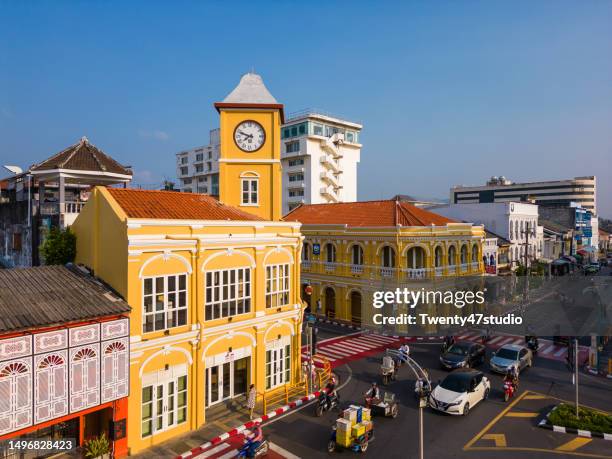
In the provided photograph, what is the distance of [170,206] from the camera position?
19.7m

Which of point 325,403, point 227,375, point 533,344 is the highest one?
point 227,375

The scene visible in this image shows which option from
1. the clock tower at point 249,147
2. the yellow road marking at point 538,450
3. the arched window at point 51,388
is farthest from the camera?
the clock tower at point 249,147

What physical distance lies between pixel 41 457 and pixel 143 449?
3.39 m

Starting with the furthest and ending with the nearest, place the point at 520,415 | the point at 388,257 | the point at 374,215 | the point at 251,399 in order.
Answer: the point at 374,215, the point at 388,257, the point at 520,415, the point at 251,399

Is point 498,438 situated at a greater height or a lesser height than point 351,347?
greater

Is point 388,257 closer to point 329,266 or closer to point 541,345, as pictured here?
point 329,266

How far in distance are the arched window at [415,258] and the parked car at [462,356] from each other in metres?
8.97

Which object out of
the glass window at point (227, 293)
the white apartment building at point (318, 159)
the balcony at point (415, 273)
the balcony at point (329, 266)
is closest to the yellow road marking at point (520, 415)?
the glass window at point (227, 293)

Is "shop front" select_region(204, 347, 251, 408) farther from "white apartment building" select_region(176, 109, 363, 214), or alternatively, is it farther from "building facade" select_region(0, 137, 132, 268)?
"white apartment building" select_region(176, 109, 363, 214)

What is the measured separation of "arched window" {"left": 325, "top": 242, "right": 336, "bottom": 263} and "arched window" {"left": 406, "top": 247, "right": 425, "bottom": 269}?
7.31 meters

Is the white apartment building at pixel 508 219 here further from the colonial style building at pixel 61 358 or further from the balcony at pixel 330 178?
the colonial style building at pixel 61 358

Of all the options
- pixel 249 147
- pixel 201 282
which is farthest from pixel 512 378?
pixel 249 147

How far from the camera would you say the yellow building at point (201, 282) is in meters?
16.0

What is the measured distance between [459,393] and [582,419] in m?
4.95
